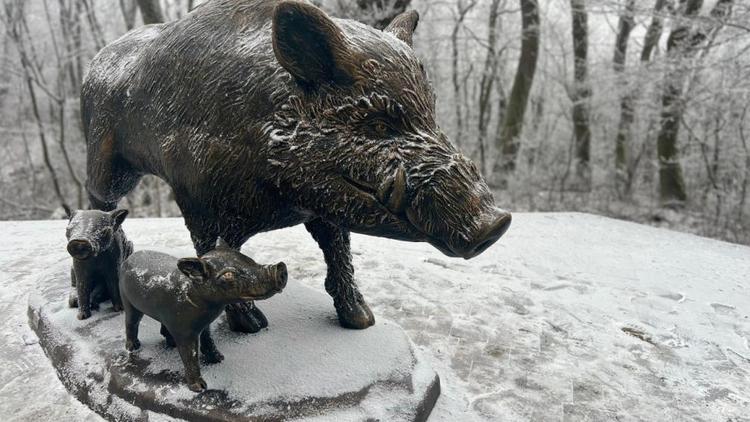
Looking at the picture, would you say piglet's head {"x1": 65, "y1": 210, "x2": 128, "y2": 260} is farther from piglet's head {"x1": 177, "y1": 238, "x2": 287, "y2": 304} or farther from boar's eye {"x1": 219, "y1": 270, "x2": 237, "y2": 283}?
boar's eye {"x1": 219, "y1": 270, "x2": 237, "y2": 283}

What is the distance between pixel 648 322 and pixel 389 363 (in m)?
2.34

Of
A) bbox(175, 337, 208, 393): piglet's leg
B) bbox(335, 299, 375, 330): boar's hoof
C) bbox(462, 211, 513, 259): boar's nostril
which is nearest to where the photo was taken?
bbox(462, 211, 513, 259): boar's nostril

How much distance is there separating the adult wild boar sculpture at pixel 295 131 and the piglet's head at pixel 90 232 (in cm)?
34

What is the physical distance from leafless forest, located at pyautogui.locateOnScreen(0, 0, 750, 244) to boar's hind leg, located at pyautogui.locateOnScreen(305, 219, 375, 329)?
6.30 metres

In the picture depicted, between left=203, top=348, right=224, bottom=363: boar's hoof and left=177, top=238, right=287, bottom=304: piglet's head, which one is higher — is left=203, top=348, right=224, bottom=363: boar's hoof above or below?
below

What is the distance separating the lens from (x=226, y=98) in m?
2.27

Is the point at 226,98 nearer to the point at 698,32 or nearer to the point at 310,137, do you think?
the point at 310,137

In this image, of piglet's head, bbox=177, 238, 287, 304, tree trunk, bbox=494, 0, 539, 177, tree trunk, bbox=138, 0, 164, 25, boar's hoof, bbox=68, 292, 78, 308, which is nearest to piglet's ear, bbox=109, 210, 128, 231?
boar's hoof, bbox=68, 292, 78, 308

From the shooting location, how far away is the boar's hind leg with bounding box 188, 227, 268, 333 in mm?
2564

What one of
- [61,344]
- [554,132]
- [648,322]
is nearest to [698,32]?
[648,322]

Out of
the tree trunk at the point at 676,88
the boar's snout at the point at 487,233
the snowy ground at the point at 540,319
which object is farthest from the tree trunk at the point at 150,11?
the boar's snout at the point at 487,233

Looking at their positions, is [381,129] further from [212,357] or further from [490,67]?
[490,67]

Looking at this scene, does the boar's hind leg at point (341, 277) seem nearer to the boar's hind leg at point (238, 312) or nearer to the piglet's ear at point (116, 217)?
the boar's hind leg at point (238, 312)

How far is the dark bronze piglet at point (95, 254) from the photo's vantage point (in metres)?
2.58
